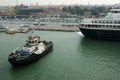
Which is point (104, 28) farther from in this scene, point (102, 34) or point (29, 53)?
point (29, 53)

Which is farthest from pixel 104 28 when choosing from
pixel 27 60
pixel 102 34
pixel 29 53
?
pixel 27 60

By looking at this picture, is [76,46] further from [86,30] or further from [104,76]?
[104,76]

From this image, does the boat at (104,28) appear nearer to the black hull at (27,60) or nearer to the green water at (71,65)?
the green water at (71,65)

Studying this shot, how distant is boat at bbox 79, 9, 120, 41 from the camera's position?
21133 millimetres

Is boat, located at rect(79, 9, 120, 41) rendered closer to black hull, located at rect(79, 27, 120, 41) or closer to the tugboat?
black hull, located at rect(79, 27, 120, 41)

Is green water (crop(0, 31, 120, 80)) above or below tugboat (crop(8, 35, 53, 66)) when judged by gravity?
below

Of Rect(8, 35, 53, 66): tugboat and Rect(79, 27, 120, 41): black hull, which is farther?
Rect(79, 27, 120, 41): black hull

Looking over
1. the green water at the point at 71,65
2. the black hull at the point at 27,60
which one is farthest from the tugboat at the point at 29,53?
the green water at the point at 71,65

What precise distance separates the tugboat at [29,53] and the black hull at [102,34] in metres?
6.22

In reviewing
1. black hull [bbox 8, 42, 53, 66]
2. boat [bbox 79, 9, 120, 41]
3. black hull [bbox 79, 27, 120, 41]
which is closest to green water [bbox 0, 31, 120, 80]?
black hull [bbox 8, 42, 53, 66]

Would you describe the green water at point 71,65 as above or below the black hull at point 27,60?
below

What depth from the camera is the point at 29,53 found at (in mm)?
13945

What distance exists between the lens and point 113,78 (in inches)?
452

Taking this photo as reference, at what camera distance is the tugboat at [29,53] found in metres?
13.0
